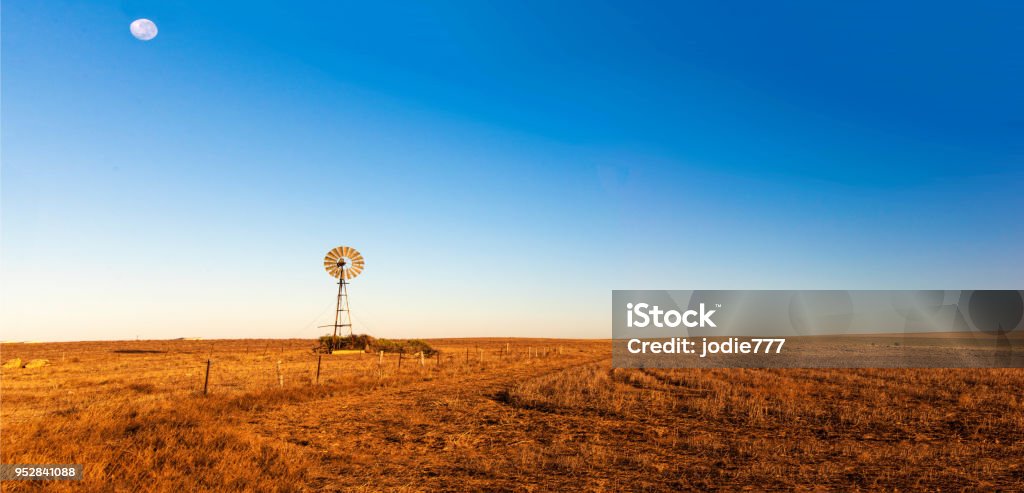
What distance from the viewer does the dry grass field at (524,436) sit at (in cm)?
1055

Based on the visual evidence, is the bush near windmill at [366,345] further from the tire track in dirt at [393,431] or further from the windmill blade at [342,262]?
the tire track in dirt at [393,431]

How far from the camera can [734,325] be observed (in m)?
128

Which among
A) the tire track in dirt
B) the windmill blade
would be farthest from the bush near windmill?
the tire track in dirt

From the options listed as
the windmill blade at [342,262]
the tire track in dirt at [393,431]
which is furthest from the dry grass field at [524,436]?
the windmill blade at [342,262]

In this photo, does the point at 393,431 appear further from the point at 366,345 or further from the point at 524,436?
the point at 366,345

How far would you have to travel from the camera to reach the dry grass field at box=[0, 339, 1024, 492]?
10.6 metres

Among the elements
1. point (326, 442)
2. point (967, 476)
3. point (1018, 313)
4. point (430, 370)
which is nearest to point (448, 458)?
point (326, 442)

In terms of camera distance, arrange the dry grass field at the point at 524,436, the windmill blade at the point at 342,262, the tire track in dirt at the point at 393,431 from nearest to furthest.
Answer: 1. the dry grass field at the point at 524,436
2. the tire track in dirt at the point at 393,431
3. the windmill blade at the point at 342,262

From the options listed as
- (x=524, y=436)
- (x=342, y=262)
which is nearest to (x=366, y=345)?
(x=342, y=262)

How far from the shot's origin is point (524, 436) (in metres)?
15.2

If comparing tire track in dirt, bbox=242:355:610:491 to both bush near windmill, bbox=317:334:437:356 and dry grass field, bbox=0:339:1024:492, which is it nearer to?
dry grass field, bbox=0:339:1024:492

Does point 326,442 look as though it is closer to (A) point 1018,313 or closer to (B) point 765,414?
(B) point 765,414

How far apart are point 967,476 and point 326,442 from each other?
14.3 meters

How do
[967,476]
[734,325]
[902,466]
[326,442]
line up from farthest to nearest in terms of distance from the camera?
1. [734,325]
2. [326,442]
3. [902,466]
4. [967,476]
